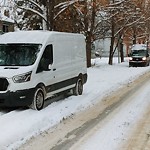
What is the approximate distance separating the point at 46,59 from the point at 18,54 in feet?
2.74

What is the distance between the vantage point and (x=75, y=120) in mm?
10234

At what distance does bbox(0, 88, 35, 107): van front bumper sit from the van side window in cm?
100

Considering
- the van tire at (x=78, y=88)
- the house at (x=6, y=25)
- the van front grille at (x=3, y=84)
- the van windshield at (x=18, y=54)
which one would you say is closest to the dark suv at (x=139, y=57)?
the house at (x=6, y=25)

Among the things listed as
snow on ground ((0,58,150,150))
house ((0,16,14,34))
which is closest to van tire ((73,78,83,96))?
snow on ground ((0,58,150,150))

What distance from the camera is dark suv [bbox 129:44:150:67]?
126ft

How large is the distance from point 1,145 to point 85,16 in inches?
933

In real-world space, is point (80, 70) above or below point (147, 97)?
above

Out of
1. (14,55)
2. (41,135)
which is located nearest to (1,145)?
(41,135)

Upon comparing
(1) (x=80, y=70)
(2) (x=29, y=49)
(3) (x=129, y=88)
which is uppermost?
(2) (x=29, y=49)

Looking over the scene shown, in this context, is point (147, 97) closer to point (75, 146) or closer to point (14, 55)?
point (14, 55)

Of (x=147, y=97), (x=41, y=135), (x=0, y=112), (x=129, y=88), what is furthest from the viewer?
(x=129, y=88)

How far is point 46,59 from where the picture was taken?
12047 millimetres

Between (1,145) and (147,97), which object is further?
(147,97)

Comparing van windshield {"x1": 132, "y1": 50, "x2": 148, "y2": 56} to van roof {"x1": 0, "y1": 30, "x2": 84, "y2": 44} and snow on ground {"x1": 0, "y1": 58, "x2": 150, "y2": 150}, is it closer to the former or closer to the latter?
snow on ground {"x1": 0, "y1": 58, "x2": 150, "y2": 150}
